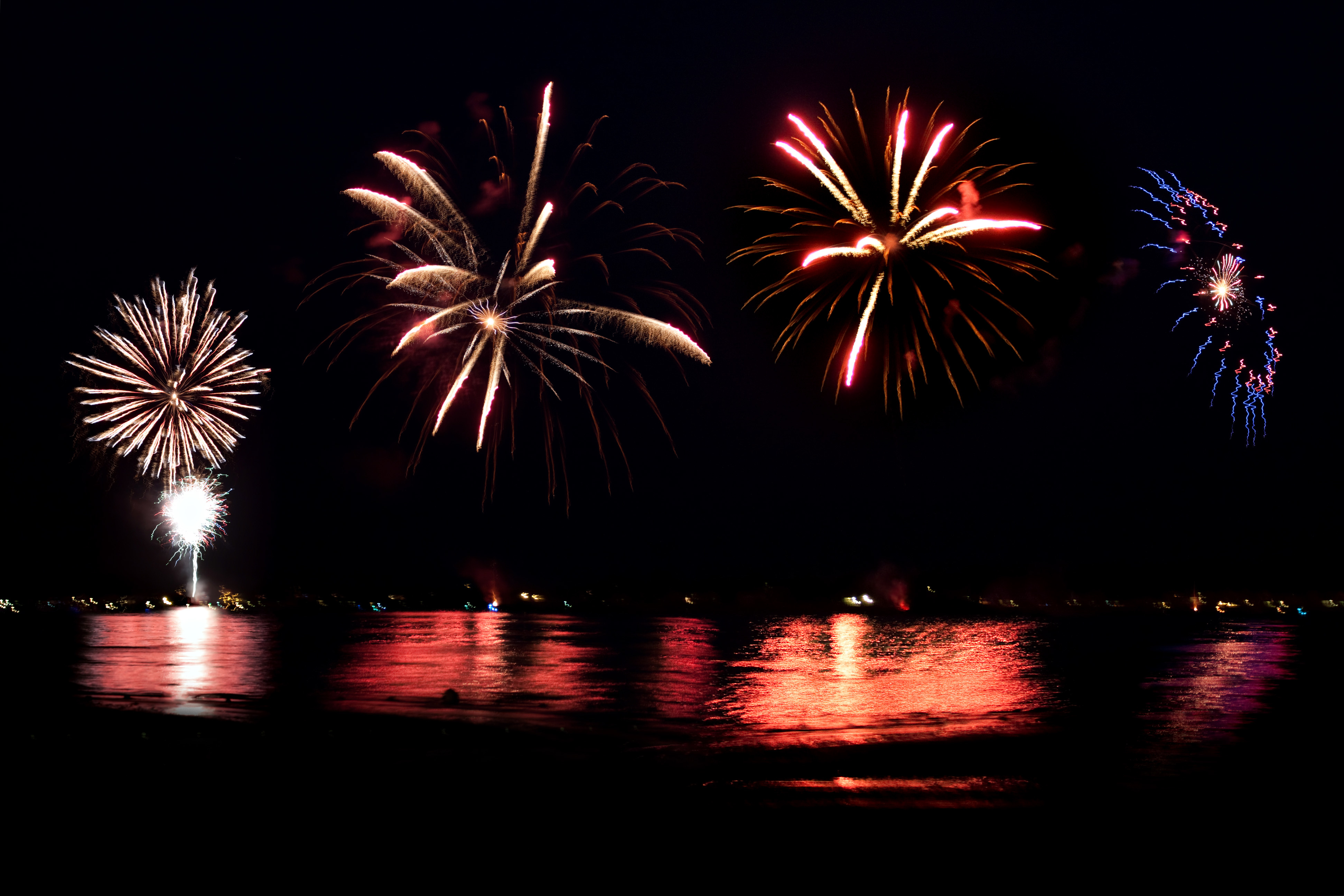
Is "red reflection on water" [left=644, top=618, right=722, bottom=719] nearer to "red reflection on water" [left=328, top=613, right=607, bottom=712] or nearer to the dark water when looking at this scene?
the dark water

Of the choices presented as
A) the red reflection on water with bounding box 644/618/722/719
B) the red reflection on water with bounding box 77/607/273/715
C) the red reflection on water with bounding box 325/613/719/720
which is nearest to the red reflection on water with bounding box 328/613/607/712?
the red reflection on water with bounding box 325/613/719/720

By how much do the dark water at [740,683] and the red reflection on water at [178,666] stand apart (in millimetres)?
171

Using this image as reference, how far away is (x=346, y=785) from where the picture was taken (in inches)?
461

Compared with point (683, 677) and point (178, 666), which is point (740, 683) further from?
point (178, 666)

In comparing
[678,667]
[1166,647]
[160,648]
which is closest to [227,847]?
[678,667]

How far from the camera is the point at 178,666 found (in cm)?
3469

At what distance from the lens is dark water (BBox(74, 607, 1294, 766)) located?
1878cm

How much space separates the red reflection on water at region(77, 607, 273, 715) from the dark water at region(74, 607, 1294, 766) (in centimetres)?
17

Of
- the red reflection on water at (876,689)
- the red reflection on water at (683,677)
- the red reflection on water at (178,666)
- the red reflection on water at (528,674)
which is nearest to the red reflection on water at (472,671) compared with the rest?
the red reflection on water at (528,674)

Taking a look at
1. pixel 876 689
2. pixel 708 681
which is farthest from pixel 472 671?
pixel 876 689

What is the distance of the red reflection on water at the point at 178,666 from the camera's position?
23125 mm

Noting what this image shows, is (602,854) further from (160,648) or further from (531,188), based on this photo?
(160,648)

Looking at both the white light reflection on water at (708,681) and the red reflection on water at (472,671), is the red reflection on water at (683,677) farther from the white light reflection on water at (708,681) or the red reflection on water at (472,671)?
the red reflection on water at (472,671)

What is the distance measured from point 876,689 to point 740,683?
492 cm
